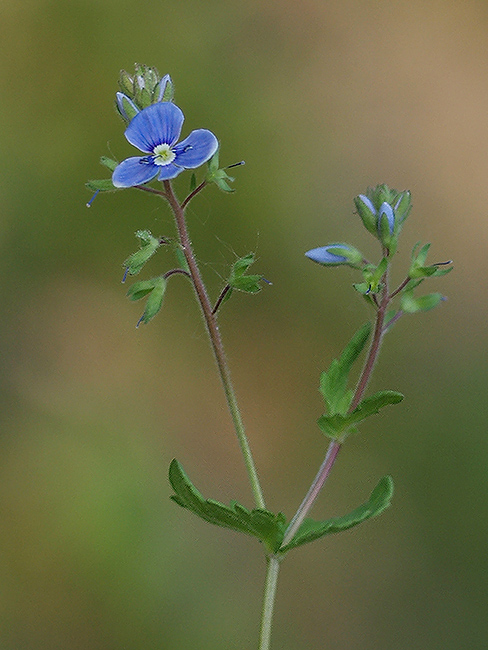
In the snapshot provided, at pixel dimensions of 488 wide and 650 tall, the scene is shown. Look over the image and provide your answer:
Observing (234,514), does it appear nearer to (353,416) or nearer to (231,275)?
(353,416)

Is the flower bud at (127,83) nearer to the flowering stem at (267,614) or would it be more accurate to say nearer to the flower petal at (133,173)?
the flower petal at (133,173)

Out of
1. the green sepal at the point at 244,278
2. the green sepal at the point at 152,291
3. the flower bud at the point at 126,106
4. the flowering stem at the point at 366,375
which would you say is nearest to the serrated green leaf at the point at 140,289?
the green sepal at the point at 152,291

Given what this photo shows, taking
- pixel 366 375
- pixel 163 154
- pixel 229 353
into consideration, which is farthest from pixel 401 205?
pixel 229 353

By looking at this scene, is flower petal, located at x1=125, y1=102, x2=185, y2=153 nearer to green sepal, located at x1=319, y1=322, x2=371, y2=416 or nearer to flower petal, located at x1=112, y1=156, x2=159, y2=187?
flower petal, located at x1=112, y1=156, x2=159, y2=187

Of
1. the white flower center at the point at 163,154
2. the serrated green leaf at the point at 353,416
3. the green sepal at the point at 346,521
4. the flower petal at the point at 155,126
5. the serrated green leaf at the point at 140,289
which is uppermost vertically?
the flower petal at the point at 155,126

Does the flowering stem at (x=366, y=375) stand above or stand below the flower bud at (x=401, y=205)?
below

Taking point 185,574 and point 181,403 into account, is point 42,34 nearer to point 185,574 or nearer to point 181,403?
point 181,403
